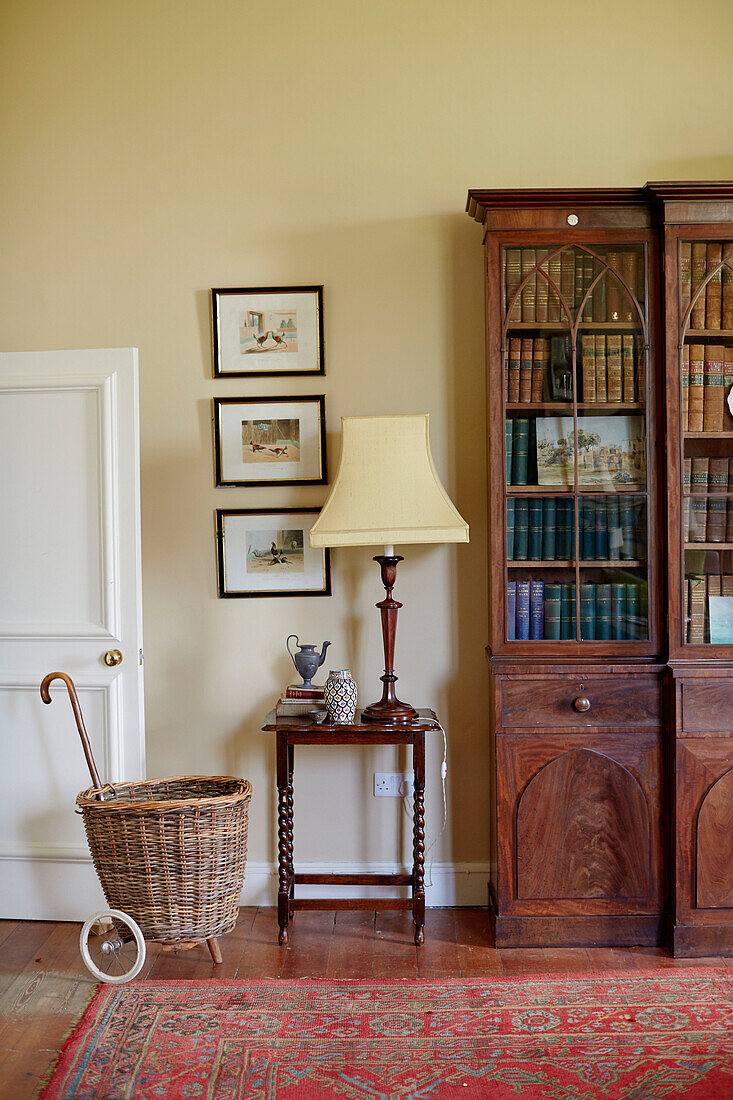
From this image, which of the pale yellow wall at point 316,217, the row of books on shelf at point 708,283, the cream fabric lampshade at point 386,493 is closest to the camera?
the cream fabric lampshade at point 386,493

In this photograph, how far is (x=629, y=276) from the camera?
2.94 m

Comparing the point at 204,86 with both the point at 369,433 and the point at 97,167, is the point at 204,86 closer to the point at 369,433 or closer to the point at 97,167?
the point at 97,167

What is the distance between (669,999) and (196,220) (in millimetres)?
2954


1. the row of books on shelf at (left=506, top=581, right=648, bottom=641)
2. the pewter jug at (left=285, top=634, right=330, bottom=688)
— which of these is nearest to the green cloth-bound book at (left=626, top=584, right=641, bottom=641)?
the row of books on shelf at (left=506, top=581, right=648, bottom=641)

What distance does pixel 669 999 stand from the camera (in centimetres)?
256

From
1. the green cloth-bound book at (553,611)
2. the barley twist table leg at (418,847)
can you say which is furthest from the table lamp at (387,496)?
the green cloth-bound book at (553,611)

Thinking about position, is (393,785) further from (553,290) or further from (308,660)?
(553,290)

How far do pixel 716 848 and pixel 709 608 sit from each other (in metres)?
0.76

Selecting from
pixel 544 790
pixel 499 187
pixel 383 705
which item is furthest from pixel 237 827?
pixel 499 187

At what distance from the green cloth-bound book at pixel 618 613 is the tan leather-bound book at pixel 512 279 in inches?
37.5

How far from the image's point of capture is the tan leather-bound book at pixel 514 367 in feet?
9.72

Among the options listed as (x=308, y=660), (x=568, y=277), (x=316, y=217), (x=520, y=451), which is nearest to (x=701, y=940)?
(x=308, y=660)

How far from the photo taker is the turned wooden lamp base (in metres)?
2.99

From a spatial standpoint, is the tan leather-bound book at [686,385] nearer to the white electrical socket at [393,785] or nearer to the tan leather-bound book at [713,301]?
the tan leather-bound book at [713,301]
